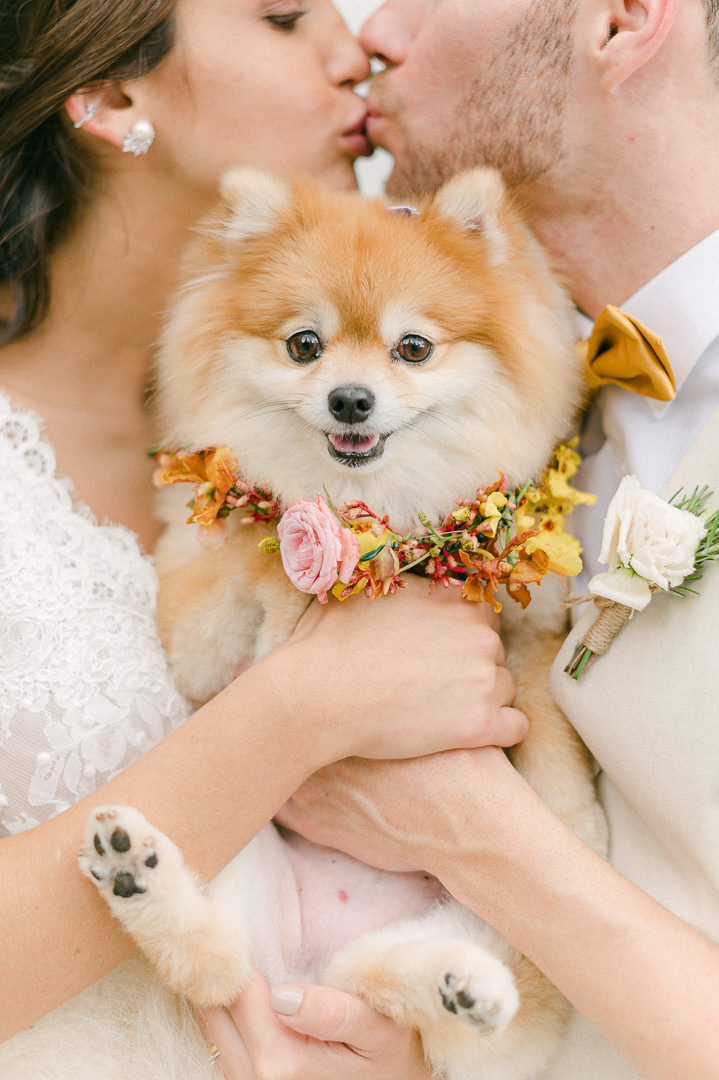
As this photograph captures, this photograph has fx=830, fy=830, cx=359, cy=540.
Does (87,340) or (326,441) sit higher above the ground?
(326,441)

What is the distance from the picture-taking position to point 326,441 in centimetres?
148

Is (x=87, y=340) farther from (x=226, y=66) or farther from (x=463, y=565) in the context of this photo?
(x=463, y=565)

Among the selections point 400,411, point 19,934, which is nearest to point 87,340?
point 400,411

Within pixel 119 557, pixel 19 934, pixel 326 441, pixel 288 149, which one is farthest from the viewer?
pixel 288 149

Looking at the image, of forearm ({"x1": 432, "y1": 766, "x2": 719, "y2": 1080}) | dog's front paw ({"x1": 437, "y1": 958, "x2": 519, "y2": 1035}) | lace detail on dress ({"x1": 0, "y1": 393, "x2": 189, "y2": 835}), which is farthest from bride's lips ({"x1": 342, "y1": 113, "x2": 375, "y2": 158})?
dog's front paw ({"x1": 437, "y1": 958, "x2": 519, "y2": 1035})

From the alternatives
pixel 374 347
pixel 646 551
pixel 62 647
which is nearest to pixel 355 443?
pixel 374 347

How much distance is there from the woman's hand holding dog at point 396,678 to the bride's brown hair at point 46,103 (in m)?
1.02

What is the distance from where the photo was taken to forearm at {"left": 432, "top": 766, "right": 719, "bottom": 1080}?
3.77ft

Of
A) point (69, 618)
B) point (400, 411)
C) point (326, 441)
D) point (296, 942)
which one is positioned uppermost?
point (400, 411)

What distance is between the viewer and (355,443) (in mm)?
1451

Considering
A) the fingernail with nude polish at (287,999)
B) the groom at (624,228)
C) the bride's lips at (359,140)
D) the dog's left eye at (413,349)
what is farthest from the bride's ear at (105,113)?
the fingernail with nude polish at (287,999)

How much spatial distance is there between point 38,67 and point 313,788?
1.53 metres

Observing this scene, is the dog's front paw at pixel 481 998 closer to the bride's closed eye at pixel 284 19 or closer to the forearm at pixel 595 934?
the forearm at pixel 595 934

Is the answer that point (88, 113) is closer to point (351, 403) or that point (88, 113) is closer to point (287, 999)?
point (351, 403)
